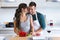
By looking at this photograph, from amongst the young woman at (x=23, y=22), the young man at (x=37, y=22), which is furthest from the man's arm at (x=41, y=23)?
the young woman at (x=23, y=22)

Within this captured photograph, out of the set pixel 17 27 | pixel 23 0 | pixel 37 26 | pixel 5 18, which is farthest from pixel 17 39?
pixel 5 18

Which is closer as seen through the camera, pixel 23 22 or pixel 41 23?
pixel 23 22

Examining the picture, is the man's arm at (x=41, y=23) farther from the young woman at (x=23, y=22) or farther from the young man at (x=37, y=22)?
the young woman at (x=23, y=22)

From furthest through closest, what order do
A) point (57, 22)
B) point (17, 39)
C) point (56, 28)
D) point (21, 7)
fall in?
point (57, 22) → point (56, 28) → point (21, 7) → point (17, 39)

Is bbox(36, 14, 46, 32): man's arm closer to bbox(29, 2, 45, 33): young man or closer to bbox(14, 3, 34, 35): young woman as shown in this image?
bbox(29, 2, 45, 33): young man

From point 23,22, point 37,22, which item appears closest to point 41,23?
point 37,22

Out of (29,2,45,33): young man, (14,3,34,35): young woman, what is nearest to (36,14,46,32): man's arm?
(29,2,45,33): young man

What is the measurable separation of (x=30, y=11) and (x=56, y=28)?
0.70 meters

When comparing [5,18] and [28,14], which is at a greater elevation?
[28,14]

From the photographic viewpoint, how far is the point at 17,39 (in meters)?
1.17

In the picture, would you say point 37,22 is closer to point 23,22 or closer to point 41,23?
point 41,23

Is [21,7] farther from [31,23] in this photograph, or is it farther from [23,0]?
[23,0]

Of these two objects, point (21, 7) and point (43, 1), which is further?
point (43, 1)

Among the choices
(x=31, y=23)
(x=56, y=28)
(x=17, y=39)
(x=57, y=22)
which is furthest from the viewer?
(x=57, y=22)
